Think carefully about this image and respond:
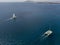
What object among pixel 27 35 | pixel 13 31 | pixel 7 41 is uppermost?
pixel 13 31

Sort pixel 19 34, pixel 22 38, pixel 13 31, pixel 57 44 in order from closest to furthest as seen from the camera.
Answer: pixel 57 44, pixel 22 38, pixel 19 34, pixel 13 31

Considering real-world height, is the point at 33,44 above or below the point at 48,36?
below

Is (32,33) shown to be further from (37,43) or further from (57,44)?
(57,44)

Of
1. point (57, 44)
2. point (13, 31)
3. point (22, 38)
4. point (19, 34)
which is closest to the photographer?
point (57, 44)

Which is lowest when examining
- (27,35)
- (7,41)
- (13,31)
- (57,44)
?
(57,44)

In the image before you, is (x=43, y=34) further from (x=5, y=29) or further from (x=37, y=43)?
(x=5, y=29)

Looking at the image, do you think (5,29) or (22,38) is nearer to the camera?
(22,38)

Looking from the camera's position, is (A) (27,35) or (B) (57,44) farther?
(A) (27,35)

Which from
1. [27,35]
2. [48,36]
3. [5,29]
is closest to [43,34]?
[48,36]

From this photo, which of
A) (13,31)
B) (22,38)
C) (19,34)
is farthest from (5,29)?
(22,38)
